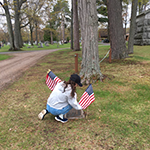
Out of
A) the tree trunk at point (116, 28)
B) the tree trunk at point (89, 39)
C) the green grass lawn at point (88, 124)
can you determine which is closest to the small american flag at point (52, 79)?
the green grass lawn at point (88, 124)

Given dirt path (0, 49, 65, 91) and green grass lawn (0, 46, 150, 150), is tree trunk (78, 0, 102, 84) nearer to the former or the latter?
green grass lawn (0, 46, 150, 150)

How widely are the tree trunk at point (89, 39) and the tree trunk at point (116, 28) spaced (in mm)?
4660

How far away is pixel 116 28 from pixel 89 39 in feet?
16.6

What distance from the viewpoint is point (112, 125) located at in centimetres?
315

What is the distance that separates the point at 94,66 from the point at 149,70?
3243 millimetres

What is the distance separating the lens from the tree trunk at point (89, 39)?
17.1 ft

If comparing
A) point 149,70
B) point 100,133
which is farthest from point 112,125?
point 149,70

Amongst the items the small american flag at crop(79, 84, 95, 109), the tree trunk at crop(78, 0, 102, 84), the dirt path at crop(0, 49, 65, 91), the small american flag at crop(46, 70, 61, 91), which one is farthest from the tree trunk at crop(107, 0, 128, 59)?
the small american flag at crop(79, 84, 95, 109)

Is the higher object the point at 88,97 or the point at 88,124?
the point at 88,97

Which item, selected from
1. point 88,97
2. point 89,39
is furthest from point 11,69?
point 88,97

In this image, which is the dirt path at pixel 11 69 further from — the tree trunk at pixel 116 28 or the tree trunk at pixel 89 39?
the tree trunk at pixel 116 28

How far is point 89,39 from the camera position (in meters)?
5.41

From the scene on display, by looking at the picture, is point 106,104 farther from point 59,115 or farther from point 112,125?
point 59,115

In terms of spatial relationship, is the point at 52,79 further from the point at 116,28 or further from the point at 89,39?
the point at 116,28
